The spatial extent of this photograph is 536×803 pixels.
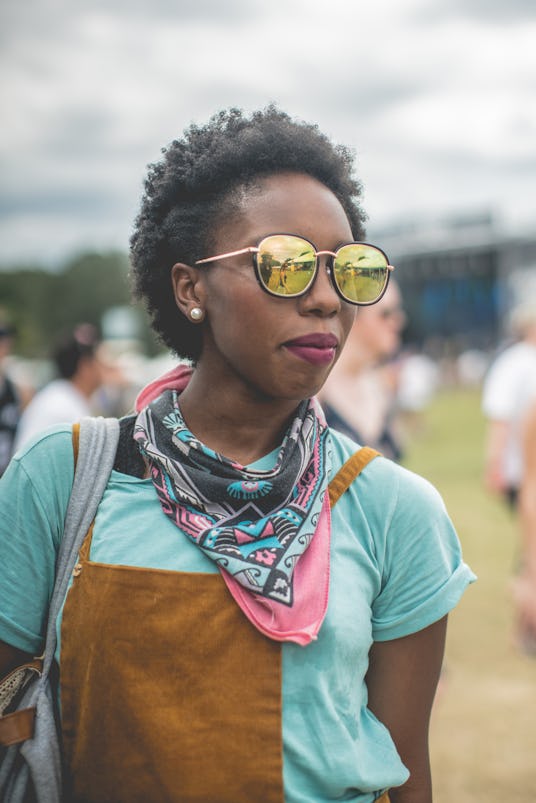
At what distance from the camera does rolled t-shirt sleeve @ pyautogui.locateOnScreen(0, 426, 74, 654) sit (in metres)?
1.69

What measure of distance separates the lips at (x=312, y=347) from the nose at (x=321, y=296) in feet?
0.17

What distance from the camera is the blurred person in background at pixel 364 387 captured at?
3566 millimetres

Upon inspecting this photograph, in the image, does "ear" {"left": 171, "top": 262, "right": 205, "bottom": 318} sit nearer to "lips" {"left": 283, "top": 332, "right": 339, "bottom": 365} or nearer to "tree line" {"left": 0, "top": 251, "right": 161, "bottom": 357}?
"lips" {"left": 283, "top": 332, "right": 339, "bottom": 365}

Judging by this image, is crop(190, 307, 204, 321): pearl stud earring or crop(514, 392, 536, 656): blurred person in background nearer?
crop(190, 307, 204, 321): pearl stud earring

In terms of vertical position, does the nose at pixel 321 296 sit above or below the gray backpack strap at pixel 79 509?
above

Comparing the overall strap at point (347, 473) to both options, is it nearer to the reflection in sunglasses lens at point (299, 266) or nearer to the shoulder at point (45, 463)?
the reflection in sunglasses lens at point (299, 266)

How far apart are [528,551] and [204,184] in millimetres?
2354

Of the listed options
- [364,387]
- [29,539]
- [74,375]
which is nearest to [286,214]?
[29,539]

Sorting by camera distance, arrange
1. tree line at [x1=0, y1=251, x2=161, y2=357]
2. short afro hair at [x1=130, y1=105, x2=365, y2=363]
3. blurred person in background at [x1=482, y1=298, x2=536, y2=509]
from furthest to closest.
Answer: tree line at [x1=0, y1=251, x2=161, y2=357] → blurred person in background at [x1=482, y1=298, x2=536, y2=509] → short afro hair at [x1=130, y1=105, x2=365, y2=363]

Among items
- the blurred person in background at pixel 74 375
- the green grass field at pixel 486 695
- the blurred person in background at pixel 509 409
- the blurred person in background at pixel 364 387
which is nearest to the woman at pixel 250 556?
the blurred person in background at pixel 364 387

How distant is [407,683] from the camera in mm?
1725

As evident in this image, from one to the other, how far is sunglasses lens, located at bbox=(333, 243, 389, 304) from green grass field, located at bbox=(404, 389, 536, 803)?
2.96 m

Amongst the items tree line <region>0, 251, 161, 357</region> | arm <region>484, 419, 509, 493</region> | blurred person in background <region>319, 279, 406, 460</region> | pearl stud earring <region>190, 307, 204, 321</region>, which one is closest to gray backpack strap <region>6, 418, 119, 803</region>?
pearl stud earring <region>190, 307, 204, 321</region>

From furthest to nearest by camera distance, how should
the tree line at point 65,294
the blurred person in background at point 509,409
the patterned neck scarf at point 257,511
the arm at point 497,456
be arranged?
the tree line at point 65,294, the arm at point 497,456, the blurred person in background at point 509,409, the patterned neck scarf at point 257,511
